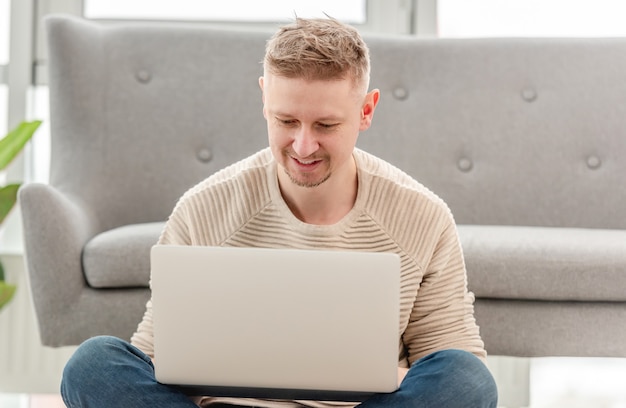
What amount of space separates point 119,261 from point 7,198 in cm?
50

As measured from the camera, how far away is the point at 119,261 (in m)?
1.93

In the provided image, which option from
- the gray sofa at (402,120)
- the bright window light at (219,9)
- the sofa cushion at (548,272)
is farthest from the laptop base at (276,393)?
the bright window light at (219,9)

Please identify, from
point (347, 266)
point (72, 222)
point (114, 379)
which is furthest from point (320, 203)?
point (72, 222)

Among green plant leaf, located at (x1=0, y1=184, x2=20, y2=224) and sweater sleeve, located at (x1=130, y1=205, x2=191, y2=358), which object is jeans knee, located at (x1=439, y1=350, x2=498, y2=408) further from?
green plant leaf, located at (x1=0, y1=184, x2=20, y2=224)

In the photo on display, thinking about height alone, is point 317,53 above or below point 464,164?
above

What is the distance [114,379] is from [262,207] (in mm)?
369

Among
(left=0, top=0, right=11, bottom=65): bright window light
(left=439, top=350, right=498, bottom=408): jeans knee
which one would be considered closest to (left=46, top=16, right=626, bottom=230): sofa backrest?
(left=0, top=0, right=11, bottom=65): bright window light

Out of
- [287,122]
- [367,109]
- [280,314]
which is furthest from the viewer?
[367,109]

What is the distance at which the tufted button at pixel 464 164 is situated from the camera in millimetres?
2420

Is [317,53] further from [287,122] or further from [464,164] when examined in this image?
[464,164]

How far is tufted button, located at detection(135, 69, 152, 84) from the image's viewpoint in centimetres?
243

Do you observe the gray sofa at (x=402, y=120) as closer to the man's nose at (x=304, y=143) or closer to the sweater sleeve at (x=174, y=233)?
the sweater sleeve at (x=174, y=233)

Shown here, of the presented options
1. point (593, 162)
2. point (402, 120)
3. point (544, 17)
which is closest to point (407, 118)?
point (402, 120)

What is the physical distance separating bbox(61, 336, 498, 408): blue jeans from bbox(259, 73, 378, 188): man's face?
0.33 m
